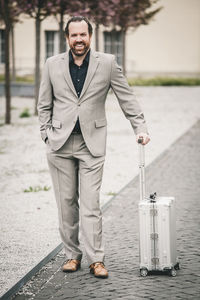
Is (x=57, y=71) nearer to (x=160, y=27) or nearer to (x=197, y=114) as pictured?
(x=197, y=114)

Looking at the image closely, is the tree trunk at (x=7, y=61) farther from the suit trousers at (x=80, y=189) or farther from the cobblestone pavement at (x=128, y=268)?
the suit trousers at (x=80, y=189)

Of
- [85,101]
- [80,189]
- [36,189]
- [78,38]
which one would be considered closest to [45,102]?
[85,101]

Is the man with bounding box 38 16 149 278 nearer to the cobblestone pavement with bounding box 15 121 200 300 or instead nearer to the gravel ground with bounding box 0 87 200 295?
the cobblestone pavement with bounding box 15 121 200 300

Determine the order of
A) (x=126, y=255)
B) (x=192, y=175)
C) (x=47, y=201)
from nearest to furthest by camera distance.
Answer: (x=126, y=255) → (x=47, y=201) → (x=192, y=175)

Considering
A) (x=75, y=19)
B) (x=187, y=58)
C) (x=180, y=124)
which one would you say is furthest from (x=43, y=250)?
(x=187, y=58)

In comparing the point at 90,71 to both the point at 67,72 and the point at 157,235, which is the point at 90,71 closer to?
the point at 67,72

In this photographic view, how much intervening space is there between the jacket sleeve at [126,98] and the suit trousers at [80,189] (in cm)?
39

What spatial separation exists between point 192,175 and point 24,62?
34790 mm

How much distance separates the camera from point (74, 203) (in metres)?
5.92

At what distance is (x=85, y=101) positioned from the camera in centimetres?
569

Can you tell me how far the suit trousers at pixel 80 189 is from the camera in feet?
18.8

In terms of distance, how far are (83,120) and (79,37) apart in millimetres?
637

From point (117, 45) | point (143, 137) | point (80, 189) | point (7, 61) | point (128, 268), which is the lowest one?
point (128, 268)

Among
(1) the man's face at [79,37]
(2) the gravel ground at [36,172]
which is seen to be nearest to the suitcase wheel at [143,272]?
(2) the gravel ground at [36,172]
